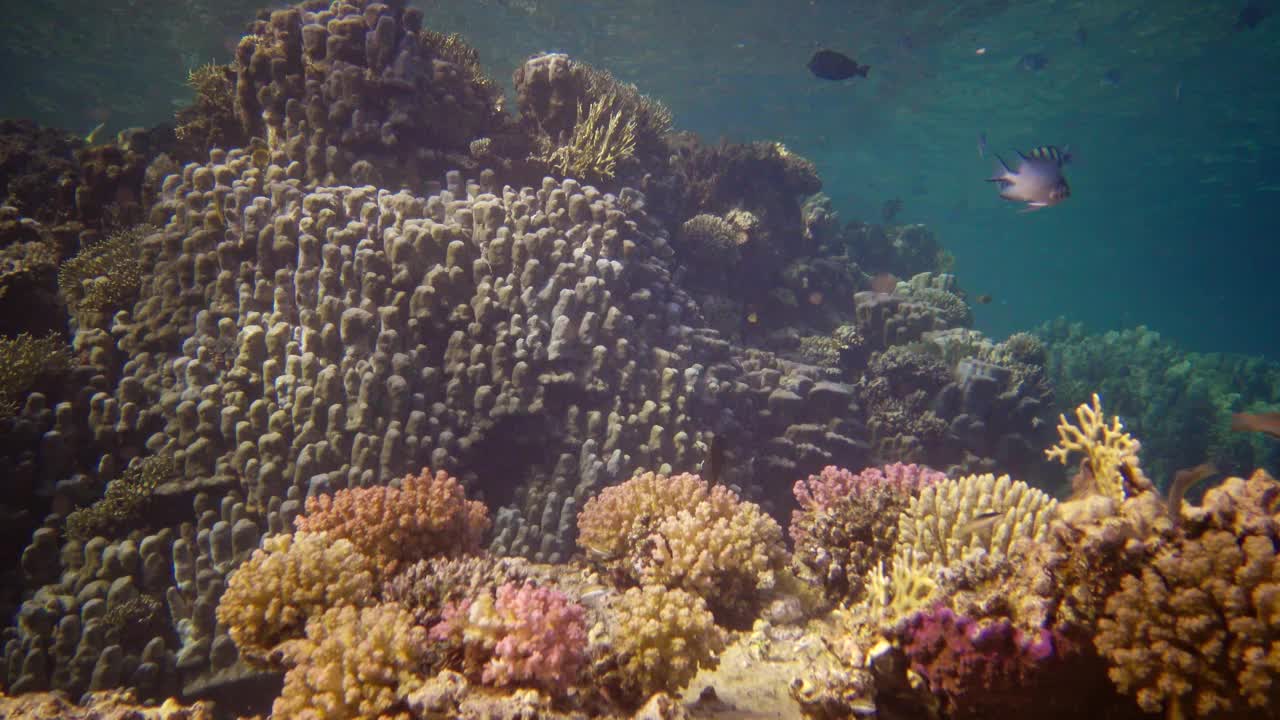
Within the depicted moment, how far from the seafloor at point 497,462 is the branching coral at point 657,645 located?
0.07ft

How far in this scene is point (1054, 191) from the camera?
18.8 feet

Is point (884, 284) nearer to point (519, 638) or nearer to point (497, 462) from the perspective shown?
point (497, 462)

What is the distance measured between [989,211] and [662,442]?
80156 millimetres

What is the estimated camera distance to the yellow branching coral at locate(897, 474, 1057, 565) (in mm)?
3773

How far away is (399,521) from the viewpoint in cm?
381

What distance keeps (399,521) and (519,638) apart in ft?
5.20

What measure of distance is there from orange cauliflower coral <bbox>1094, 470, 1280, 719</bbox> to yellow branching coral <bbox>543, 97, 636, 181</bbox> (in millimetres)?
7014

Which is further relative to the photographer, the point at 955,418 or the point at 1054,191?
the point at 955,418

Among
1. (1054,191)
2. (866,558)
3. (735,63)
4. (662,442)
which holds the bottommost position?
(866,558)

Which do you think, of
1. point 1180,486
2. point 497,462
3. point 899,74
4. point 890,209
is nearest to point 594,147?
point 497,462

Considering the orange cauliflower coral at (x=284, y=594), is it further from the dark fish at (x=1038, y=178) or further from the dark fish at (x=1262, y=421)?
the dark fish at (x=1038, y=178)

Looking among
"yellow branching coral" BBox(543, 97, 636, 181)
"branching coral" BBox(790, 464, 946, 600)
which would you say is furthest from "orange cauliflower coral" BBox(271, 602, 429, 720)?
"yellow branching coral" BBox(543, 97, 636, 181)

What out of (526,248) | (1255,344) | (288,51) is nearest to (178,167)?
(288,51)

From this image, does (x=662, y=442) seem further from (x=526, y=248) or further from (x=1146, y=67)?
(x=1146, y=67)
